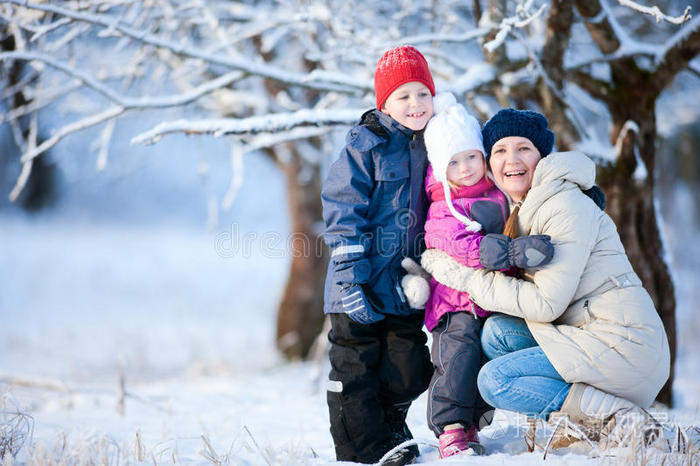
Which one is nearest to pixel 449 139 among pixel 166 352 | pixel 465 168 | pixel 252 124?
pixel 465 168

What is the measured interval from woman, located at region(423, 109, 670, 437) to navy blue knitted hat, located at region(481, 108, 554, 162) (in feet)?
0.63

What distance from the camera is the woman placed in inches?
80.5

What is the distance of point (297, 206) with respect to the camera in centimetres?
668

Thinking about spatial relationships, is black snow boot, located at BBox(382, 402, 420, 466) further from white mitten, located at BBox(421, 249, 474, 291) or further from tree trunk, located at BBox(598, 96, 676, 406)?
tree trunk, located at BBox(598, 96, 676, 406)

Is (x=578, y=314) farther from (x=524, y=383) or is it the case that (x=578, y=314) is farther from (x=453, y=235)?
(x=453, y=235)

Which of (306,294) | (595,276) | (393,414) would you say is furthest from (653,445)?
(306,294)

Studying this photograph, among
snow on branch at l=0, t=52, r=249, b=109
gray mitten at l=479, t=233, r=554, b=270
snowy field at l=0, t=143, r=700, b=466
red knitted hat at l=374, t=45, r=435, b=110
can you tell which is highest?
snow on branch at l=0, t=52, r=249, b=109

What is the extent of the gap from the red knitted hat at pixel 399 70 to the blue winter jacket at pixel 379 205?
142 mm

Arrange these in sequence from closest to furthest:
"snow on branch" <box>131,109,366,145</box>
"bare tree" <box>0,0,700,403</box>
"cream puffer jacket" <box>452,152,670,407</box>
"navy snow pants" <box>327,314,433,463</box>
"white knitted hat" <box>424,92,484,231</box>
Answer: "cream puffer jacket" <box>452,152,670,407</box>, "white knitted hat" <box>424,92,484,231</box>, "navy snow pants" <box>327,314,433,463</box>, "snow on branch" <box>131,109,366,145</box>, "bare tree" <box>0,0,700,403</box>

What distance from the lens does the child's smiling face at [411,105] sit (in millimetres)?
2465

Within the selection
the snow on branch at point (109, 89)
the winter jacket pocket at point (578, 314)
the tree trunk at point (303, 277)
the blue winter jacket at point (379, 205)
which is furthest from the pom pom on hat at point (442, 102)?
the tree trunk at point (303, 277)

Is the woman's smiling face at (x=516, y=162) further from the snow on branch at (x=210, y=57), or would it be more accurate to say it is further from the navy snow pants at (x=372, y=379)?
the snow on branch at (x=210, y=57)

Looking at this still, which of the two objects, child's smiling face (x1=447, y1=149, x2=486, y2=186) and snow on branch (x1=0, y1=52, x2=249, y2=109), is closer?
child's smiling face (x1=447, y1=149, x2=486, y2=186)

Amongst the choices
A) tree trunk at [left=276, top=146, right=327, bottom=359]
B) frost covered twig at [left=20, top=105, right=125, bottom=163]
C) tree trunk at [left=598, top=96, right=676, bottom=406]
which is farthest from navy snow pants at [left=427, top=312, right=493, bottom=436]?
tree trunk at [left=276, top=146, right=327, bottom=359]
